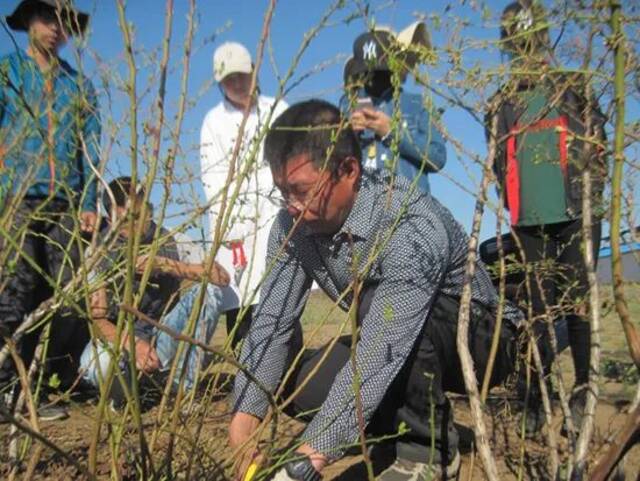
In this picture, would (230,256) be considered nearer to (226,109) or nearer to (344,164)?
(226,109)

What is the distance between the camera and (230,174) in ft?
2.93

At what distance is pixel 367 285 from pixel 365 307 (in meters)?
0.08

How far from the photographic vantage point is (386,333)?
1.49m

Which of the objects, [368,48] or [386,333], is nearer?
[386,333]

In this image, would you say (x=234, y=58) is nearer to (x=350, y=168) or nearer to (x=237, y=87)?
(x=237, y=87)

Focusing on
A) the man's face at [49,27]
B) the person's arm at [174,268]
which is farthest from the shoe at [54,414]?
the man's face at [49,27]

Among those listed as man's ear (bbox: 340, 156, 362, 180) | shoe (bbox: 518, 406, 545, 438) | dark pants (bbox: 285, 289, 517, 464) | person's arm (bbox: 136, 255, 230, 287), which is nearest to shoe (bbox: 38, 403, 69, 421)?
person's arm (bbox: 136, 255, 230, 287)

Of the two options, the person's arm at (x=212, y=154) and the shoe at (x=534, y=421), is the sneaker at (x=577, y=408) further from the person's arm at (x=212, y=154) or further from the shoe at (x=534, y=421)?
the person's arm at (x=212, y=154)

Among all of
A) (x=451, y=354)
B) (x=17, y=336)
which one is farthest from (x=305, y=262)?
(x=17, y=336)

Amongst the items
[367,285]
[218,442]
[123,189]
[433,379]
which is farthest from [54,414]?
[123,189]

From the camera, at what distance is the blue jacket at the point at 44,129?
3.18 feet

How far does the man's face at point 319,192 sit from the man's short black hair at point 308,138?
2 cm

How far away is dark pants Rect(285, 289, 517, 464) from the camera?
67.1 inches

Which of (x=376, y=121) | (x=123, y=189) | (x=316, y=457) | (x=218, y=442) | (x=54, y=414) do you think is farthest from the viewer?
(x=54, y=414)
